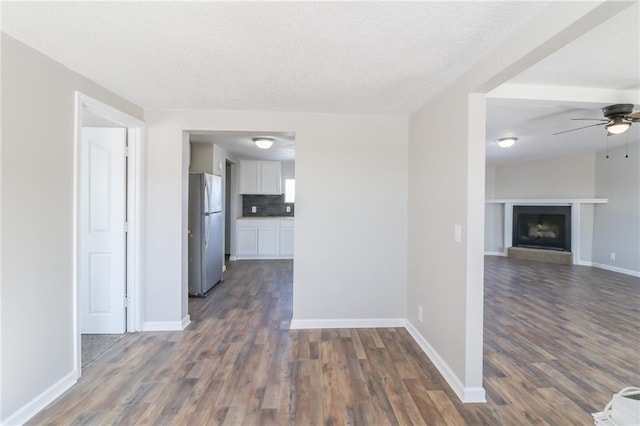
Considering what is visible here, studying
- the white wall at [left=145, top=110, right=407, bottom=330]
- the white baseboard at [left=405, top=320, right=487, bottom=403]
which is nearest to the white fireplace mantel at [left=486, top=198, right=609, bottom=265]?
the white wall at [left=145, top=110, right=407, bottom=330]

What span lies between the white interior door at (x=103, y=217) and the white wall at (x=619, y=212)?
7.97 meters

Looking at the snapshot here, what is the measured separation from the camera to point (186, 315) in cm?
329

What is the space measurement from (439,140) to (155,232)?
9.49 ft

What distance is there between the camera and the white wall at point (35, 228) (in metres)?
1.71

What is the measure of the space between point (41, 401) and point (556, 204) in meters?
8.67

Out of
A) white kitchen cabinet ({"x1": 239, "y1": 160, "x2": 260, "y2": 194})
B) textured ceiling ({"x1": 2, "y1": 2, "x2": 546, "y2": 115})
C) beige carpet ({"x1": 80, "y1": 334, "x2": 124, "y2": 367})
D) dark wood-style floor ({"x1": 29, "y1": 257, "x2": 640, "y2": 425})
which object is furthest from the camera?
white kitchen cabinet ({"x1": 239, "y1": 160, "x2": 260, "y2": 194})

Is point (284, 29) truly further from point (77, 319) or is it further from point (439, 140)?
point (77, 319)

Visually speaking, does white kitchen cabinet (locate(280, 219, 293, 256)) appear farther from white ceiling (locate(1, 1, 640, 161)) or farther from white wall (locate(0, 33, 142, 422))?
white wall (locate(0, 33, 142, 422))

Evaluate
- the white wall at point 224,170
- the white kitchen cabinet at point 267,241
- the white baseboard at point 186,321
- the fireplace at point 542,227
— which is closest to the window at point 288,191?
the white kitchen cabinet at point 267,241

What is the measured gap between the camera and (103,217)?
9.61ft

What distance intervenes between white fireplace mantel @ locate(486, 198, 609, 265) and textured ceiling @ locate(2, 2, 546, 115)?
233 inches

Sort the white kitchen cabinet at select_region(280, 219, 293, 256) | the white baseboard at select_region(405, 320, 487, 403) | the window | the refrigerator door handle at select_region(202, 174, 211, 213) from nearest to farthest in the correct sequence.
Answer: the white baseboard at select_region(405, 320, 487, 403) → the refrigerator door handle at select_region(202, 174, 211, 213) → the white kitchen cabinet at select_region(280, 219, 293, 256) → the window

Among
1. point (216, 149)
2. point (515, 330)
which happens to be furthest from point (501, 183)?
point (216, 149)

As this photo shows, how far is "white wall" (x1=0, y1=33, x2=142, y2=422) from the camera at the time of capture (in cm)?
171
